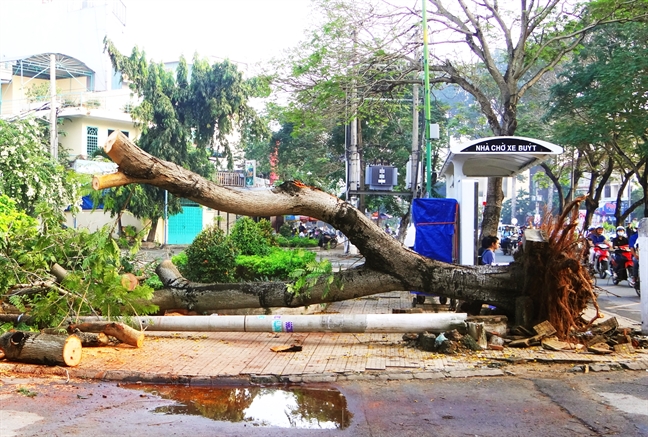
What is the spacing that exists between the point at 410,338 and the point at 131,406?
406cm

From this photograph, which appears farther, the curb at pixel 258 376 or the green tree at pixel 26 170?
the green tree at pixel 26 170

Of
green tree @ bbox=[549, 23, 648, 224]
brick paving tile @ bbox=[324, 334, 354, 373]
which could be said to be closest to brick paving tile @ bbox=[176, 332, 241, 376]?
brick paving tile @ bbox=[324, 334, 354, 373]

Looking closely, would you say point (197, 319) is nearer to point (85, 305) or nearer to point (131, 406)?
point (85, 305)

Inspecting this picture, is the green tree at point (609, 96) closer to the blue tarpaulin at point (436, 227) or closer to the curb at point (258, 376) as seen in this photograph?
the blue tarpaulin at point (436, 227)

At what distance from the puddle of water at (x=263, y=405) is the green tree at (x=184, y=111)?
26406 millimetres

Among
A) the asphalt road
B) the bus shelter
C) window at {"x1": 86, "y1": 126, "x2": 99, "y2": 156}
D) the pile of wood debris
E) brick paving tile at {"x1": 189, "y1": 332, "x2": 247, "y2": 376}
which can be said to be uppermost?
window at {"x1": 86, "y1": 126, "x2": 99, "y2": 156}

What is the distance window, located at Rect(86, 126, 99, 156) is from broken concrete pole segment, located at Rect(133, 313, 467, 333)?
1147 inches

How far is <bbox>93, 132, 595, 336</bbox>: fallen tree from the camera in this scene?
843 centimetres

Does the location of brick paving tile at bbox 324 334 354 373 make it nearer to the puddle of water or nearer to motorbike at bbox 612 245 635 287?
the puddle of water

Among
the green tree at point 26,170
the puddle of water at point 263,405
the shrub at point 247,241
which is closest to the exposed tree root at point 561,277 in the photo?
the puddle of water at point 263,405

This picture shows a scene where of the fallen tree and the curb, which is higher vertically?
the fallen tree

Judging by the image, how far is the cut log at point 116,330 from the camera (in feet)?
27.4

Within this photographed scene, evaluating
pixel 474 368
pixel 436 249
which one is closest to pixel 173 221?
pixel 436 249

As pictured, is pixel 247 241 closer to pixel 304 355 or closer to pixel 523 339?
pixel 304 355
